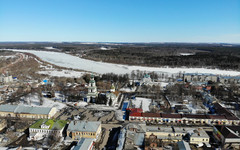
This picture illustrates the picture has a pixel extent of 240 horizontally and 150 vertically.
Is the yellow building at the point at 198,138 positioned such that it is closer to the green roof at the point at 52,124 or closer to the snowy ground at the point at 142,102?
the snowy ground at the point at 142,102

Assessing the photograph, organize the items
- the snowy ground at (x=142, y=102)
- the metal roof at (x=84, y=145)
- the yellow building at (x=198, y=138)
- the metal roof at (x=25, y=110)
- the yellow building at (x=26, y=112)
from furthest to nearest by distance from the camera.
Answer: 1. the snowy ground at (x=142, y=102)
2. the metal roof at (x=25, y=110)
3. the yellow building at (x=26, y=112)
4. the yellow building at (x=198, y=138)
5. the metal roof at (x=84, y=145)

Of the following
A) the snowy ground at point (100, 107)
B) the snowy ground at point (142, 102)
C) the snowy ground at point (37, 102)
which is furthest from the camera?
the snowy ground at point (142, 102)

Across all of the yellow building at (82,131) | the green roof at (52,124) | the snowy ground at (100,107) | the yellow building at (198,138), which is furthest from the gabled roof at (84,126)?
the yellow building at (198,138)

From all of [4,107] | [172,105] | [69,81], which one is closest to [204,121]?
[172,105]

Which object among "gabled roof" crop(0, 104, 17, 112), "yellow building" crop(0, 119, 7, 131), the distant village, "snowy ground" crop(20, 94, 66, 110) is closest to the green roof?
the distant village

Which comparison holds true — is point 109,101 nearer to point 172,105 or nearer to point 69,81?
point 172,105

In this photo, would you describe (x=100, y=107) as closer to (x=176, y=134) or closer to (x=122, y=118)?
(x=122, y=118)

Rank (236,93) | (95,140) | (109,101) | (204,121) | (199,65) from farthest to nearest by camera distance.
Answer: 1. (199,65)
2. (236,93)
3. (109,101)
4. (204,121)
5. (95,140)

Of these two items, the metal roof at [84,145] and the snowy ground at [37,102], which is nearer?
the metal roof at [84,145]
